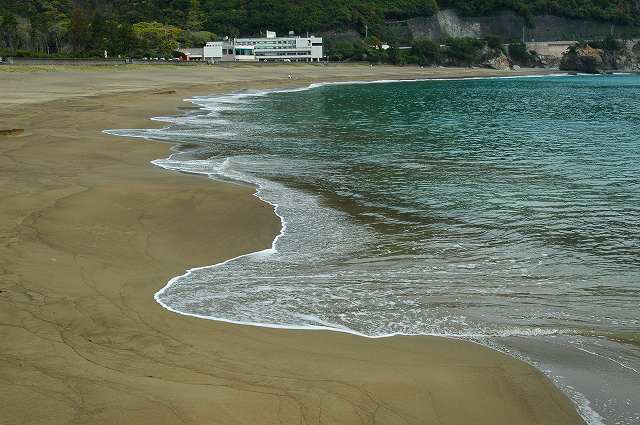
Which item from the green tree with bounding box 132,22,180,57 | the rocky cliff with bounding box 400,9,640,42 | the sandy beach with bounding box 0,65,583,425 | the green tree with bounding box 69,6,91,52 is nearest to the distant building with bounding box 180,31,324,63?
the green tree with bounding box 132,22,180,57

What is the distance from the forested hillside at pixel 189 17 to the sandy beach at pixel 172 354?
3334 inches

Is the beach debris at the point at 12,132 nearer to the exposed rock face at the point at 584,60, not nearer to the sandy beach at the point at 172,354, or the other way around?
the sandy beach at the point at 172,354

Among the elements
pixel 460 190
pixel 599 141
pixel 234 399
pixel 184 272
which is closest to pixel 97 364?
pixel 234 399

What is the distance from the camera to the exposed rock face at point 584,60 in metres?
167

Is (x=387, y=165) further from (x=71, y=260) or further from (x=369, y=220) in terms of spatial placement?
(x=71, y=260)

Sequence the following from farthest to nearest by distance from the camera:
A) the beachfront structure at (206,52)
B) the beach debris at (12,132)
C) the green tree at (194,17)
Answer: the green tree at (194,17) → the beachfront structure at (206,52) → the beach debris at (12,132)

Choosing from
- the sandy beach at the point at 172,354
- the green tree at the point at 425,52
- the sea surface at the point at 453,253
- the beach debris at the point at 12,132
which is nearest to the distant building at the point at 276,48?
the green tree at the point at 425,52

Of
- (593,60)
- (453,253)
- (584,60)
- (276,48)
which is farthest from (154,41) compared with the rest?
(453,253)

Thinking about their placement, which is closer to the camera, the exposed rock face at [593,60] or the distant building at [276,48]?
the distant building at [276,48]

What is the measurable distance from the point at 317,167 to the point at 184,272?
31.5ft

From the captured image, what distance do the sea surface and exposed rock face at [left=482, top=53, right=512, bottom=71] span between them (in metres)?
145

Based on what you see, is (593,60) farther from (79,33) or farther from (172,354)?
(172,354)

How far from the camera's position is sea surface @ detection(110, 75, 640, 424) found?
22.7 feet

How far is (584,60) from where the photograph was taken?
550ft
